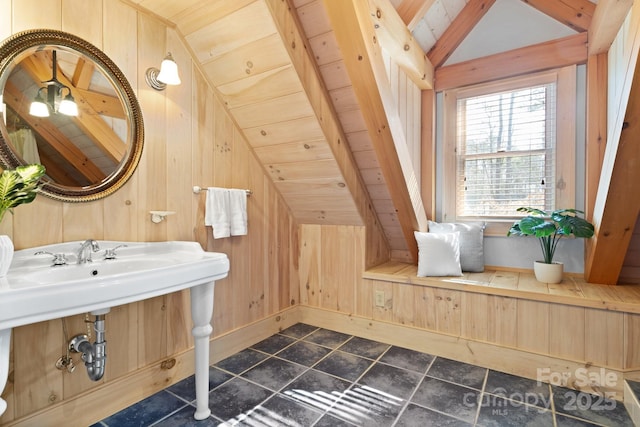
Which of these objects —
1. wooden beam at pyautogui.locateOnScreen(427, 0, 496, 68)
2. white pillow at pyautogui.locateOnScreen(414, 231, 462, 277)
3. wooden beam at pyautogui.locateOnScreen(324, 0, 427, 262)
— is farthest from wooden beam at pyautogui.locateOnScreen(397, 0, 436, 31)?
white pillow at pyautogui.locateOnScreen(414, 231, 462, 277)

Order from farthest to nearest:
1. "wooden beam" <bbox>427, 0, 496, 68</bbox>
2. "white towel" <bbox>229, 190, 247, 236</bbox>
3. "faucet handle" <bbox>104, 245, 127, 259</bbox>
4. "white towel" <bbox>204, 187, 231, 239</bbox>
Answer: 1. "wooden beam" <bbox>427, 0, 496, 68</bbox>
2. "white towel" <bbox>229, 190, 247, 236</bbox>
3. "white towel" <bbox>204, 187, 231, 239</bbox>
4. "faucet handle" <bbox>104, 245, 127, 259</bbox>

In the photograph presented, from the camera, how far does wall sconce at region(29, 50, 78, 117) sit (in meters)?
1.36

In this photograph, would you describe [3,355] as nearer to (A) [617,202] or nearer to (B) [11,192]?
(B) [11,192]

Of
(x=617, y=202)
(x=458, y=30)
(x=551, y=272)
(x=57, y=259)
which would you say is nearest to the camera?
(x=57, y=259)

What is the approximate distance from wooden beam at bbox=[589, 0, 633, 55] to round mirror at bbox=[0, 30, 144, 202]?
261 centimetres

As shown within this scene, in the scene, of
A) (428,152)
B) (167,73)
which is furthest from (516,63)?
(167,73)

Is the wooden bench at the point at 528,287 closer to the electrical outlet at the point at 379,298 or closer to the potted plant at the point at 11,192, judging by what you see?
the electrical outlet at the point at 379,298

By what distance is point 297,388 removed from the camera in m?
1.80

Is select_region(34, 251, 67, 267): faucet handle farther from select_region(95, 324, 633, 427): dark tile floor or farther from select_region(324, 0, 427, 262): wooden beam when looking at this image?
select_region(324, 0, 427, 262): wooden beam

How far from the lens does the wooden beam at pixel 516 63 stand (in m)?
2.35

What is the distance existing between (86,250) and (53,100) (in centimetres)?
64

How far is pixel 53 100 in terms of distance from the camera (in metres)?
1.41

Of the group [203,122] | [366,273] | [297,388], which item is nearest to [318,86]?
[203,122]

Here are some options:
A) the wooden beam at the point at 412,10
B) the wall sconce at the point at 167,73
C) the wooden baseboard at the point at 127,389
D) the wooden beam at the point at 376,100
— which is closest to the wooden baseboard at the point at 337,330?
the wooden baseboard at the point at 127,389
